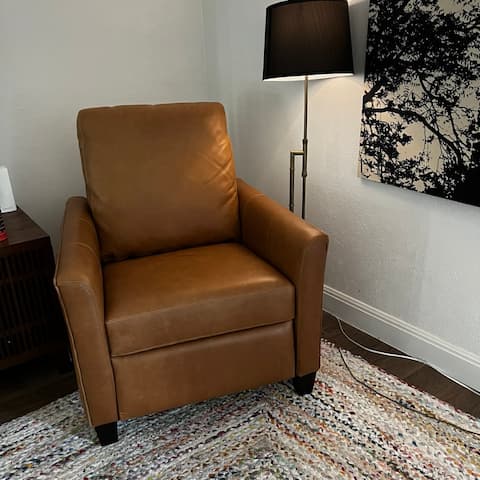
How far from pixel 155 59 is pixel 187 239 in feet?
3.57

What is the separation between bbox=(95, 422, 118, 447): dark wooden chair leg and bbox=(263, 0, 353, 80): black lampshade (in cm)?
133

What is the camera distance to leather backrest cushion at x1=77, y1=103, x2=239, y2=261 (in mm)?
1861

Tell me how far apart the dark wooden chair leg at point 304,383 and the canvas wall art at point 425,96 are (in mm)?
783

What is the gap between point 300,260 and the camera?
5.15 feet

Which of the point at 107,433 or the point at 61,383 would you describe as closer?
the point at 107,433

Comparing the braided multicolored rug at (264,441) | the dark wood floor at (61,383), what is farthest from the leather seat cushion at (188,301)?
the dark wood floor at (61,383)

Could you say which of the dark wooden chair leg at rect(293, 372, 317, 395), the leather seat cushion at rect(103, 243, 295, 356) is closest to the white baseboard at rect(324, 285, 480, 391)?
the dark wooden chair leg at rect(293, 372, 317, 395)

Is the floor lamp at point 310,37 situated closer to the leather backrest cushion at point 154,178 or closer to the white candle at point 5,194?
the leather backrest cushion at point 154,178

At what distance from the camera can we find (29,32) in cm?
213

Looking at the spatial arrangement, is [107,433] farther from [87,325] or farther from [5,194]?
[5,194]

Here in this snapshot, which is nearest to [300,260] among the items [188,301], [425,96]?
[188,301]

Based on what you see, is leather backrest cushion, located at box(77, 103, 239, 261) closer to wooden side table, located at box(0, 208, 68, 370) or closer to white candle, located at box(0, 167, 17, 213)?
wooden side table, located at box(0, 208, 68, 370)

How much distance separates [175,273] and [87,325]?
0.37m

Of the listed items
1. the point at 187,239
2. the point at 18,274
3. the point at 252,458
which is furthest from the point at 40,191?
the point at 252,458
